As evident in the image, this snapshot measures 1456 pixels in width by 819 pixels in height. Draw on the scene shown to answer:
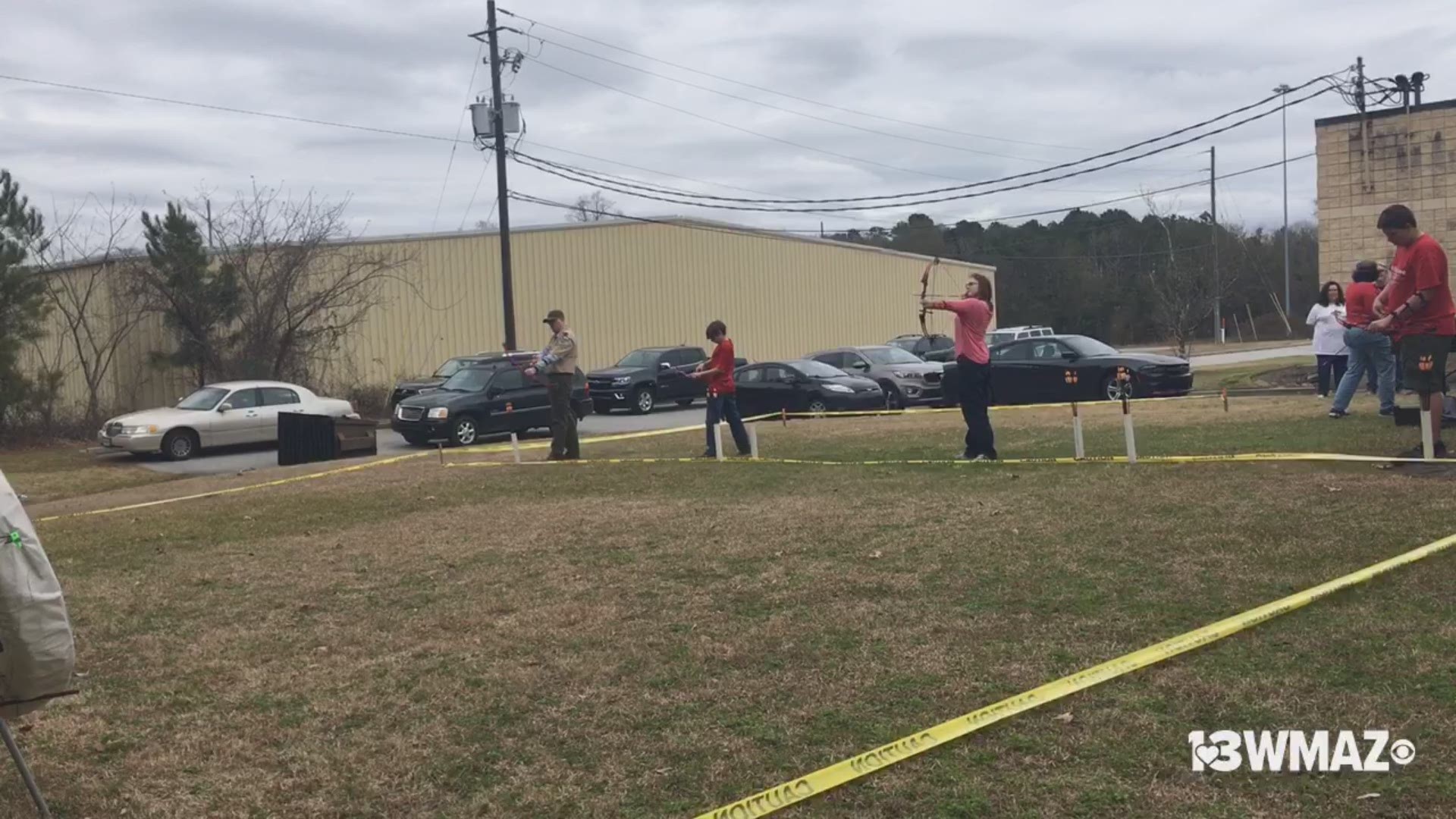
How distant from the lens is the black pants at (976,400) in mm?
10234

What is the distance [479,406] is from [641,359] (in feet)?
27.4

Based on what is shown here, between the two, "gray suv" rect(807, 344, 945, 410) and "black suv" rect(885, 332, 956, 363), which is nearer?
"gray suv" rect(807, 344, 945, 410)

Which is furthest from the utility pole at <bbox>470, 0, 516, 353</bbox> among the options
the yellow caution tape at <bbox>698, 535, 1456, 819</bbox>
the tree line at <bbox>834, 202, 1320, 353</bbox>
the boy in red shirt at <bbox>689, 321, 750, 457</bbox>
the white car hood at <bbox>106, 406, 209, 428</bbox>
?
the tree line at <bbox>834, 202, 1320, 353</bbox>

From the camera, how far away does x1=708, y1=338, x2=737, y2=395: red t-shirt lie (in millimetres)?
12789

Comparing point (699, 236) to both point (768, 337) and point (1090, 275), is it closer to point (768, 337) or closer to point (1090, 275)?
point (768, 337)

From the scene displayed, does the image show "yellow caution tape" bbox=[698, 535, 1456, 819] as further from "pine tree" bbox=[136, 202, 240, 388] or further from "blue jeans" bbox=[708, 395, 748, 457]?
"pine tree" bbox=[136, 202, 240, 388]

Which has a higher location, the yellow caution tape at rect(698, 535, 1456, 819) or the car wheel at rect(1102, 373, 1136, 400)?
the car wheel at rect(1102, 373, 1136, 400)

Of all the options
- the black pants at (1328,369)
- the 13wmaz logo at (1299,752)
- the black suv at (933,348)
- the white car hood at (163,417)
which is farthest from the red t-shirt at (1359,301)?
the white car hood at (163,417)

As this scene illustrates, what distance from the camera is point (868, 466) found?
10805 mm

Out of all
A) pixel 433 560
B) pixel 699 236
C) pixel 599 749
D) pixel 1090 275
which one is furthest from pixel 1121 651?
pixel 1090 275

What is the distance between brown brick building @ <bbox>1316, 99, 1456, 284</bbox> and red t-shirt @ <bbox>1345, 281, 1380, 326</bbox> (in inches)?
526

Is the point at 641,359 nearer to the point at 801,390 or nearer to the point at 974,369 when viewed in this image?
the point at 801,390

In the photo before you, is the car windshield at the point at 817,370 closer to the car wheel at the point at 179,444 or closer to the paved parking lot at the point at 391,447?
the paved parking lot at the point at 391,447

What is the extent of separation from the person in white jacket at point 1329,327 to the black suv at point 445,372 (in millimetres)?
13041
